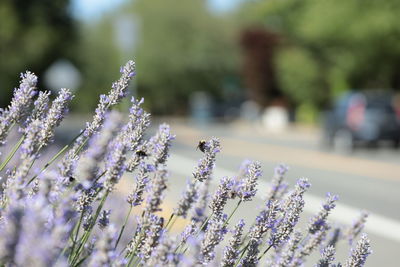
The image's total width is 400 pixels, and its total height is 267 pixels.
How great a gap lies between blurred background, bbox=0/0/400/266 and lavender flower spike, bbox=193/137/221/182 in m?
5.01

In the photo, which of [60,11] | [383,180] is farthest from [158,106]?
[383,180]

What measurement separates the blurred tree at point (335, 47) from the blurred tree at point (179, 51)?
10969 millimetres

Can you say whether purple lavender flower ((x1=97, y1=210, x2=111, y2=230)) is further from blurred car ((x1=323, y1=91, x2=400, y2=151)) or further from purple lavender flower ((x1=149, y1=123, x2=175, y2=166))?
blurred car ((x1=323, y1=91, x2=400, y2=151))

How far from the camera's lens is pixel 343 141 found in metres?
21.8

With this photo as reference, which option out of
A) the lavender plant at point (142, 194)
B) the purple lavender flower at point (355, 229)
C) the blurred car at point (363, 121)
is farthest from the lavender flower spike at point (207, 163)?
the blurred car at point (363, 121)

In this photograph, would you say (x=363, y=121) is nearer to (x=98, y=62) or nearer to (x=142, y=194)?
(x=142, y=194)

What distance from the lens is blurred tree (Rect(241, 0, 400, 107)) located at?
30453 millimetres

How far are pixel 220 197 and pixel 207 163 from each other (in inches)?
4.6

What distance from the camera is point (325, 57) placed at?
39906 millimetres

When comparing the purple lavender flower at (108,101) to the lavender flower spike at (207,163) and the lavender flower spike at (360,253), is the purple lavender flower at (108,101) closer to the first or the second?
the lavender flower spike at (207,163)

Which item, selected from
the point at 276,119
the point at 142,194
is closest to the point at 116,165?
the point at 142,194

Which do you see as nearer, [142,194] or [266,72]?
[142,194]

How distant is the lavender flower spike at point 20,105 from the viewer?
2205 millimetres

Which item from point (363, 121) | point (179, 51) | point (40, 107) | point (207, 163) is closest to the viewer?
point (207, 163)
